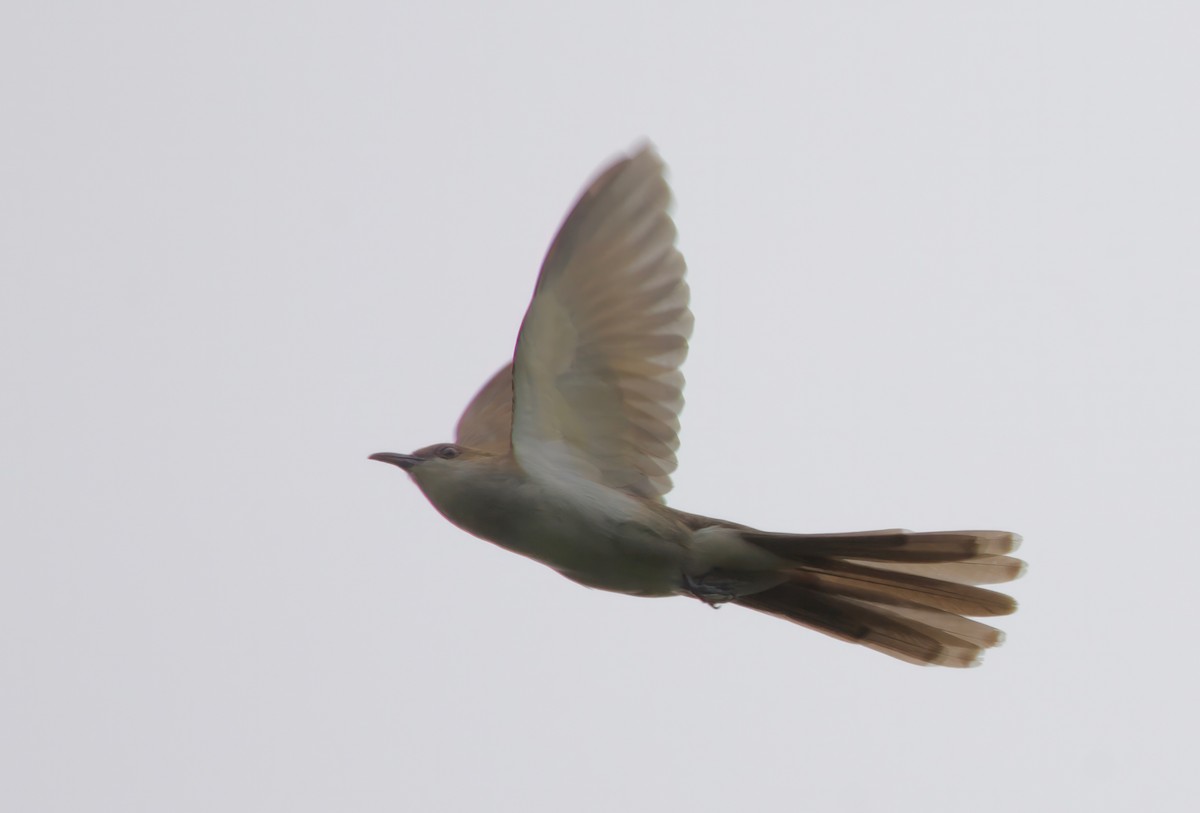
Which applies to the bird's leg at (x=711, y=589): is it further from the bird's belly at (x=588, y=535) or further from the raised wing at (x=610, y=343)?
the raised wing at (x=610, y=343)

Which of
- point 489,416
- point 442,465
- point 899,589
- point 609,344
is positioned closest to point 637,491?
point 609,344

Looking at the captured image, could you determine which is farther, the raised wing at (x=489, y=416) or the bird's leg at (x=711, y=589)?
the raised wing at (x=489, y=416)

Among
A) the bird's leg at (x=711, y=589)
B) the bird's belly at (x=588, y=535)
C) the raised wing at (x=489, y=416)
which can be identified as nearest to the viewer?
the bird's belly at (x=588, y=535)

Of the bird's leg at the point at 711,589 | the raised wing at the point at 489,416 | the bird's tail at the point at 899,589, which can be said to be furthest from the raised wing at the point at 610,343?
the raised wing at the point at 489,416

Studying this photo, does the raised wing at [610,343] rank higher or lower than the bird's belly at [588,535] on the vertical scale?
higher

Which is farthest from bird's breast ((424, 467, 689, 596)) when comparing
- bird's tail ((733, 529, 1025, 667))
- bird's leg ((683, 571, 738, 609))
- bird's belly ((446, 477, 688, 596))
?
bird's tail ((733, 529, 1025, 667))

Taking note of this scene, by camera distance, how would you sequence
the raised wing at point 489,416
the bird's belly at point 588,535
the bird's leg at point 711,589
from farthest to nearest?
the raised wing at point 489,416
the bird's leg at point 711,589
the bird's belly at point 588,535

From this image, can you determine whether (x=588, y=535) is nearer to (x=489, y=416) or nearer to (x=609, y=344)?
(x=609, y=344)
